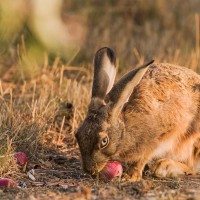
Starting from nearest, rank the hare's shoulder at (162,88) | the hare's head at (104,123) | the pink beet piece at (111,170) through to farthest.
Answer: the hare's head at (104,123)
the pink beet piece at (111,170)
the hare's shoulder at (162,88)

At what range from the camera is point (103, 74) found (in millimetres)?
6598

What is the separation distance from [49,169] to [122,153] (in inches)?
33.1

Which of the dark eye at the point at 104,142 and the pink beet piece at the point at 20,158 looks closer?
the dark eye at the point at 104,142

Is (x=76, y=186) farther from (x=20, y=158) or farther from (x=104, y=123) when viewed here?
(x=20, y=158)

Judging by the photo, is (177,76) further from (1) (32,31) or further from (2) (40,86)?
(1) (32,31)

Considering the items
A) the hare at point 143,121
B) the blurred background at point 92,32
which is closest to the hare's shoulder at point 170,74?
the hare at point 143,121

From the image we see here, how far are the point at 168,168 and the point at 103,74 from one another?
40.5 inches

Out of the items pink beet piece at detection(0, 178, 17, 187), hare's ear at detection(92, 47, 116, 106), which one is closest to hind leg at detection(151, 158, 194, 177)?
hare's ear at detection(92, 47, 116, 106)

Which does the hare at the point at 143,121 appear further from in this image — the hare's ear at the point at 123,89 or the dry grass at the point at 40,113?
the dry grass at the point at 40,113

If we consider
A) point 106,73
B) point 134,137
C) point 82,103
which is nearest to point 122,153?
point 134,137

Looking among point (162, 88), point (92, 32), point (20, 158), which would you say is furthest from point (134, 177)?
point (92, 32)

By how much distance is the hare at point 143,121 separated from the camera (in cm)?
626

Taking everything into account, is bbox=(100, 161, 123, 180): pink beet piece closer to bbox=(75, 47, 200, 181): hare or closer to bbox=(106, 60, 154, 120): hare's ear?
bbox=(75, 47, 200, 181): hare

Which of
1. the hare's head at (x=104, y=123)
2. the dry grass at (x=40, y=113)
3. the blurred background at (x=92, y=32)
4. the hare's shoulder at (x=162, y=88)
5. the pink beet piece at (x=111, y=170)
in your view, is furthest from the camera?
the blurred background at (x=92, y=32)
